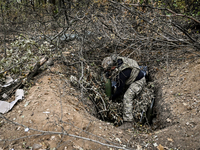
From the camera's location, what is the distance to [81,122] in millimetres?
2367

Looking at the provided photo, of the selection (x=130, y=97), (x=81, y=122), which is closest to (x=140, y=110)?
(x=130, y=97)

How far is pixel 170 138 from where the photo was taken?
2.37 m

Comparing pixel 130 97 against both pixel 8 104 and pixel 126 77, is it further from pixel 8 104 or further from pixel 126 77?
pixel 8 104

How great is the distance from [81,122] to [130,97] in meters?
1.57

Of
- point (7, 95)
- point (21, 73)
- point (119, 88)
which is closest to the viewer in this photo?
point (7, 95)

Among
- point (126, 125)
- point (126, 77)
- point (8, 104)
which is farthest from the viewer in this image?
point (126, 77)

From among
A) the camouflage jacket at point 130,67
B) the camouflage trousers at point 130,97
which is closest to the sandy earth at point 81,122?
the camouflage trousers at point 130,97

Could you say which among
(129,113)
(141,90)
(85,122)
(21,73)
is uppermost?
(21,73)

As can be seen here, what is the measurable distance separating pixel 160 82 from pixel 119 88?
104 centimetres

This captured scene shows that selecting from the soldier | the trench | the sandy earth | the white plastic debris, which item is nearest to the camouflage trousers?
the soldier

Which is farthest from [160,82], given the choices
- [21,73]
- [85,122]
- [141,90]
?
[21,73]

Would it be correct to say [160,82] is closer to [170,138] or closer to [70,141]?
[170,138]

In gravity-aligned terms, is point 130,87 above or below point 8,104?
below

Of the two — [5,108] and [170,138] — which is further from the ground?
[5,108]
